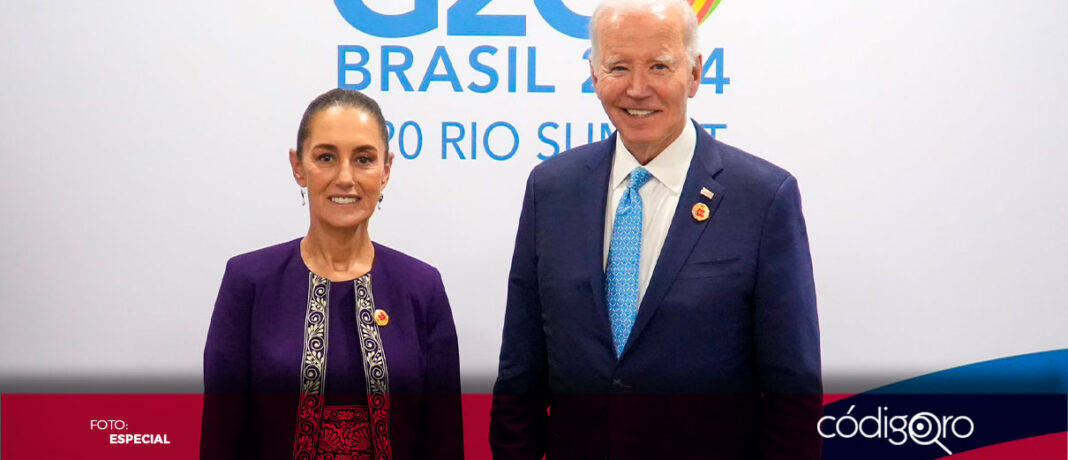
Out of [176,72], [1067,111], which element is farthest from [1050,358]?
[176,72]

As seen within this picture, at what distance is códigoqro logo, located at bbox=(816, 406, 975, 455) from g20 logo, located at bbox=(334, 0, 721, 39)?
123 cm

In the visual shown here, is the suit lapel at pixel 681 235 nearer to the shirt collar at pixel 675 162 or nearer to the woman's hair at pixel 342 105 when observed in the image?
the shirt collar at pixel 675 162

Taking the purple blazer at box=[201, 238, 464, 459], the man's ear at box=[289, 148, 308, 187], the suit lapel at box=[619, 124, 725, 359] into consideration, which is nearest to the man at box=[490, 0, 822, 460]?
the suit lapel at box=[619, 124, 725, 359]

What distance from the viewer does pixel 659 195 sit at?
2256 mm

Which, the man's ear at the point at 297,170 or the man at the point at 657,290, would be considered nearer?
the man at the point at 657,290

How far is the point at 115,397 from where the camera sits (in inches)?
111

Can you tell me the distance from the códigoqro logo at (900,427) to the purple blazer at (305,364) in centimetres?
105

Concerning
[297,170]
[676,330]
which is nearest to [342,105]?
[297,170]

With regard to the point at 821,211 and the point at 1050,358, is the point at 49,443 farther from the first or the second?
the point at 1050,358

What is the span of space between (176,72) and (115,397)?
2.91 ft

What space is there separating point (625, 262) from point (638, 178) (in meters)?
0.18

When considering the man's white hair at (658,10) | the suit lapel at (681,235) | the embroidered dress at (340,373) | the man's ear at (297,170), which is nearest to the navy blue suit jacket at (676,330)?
the suit lapel at (681,235)

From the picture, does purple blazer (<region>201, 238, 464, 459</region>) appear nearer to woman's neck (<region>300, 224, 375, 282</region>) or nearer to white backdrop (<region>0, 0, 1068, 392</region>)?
woman's neck (<region>300, 224, 375, 282</region>)

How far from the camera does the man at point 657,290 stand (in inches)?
83.3
